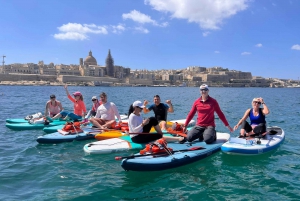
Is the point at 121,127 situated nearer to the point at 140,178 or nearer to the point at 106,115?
the point at 106,115

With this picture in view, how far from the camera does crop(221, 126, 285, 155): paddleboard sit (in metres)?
8.39

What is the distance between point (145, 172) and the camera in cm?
727

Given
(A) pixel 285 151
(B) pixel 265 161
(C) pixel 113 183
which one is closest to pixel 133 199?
(C) pixel 113 183

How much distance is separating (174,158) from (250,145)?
2.79m

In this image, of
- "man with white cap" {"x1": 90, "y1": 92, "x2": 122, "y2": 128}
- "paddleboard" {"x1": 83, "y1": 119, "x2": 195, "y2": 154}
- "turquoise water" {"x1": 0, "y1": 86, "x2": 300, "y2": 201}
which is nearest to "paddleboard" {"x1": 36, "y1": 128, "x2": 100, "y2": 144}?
"man with white cap" {"x1": 90, "y1": 92, "x2": 122, "y2": 128}

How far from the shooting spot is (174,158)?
736 cm

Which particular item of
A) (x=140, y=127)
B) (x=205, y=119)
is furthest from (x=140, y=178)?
(x=205, y=119)

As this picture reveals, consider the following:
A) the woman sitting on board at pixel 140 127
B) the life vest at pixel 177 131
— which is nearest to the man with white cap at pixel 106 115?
the life vest at pixel 177 131

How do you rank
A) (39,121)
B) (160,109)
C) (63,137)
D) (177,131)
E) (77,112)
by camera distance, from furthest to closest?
(77,112) → (39,121) → (160,109) → (63,137) → (177,131)

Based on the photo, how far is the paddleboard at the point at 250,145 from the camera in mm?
8391

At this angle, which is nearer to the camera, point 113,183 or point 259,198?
point 259,198

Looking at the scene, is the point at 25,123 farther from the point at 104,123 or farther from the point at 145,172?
the point at 145,172

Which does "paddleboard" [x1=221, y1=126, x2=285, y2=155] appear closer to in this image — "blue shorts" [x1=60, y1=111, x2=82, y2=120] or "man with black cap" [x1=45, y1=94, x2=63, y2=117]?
"blue shorts" [x1=60, y1=111, x2=82, y2=120]

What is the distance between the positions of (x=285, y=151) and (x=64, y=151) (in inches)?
295
